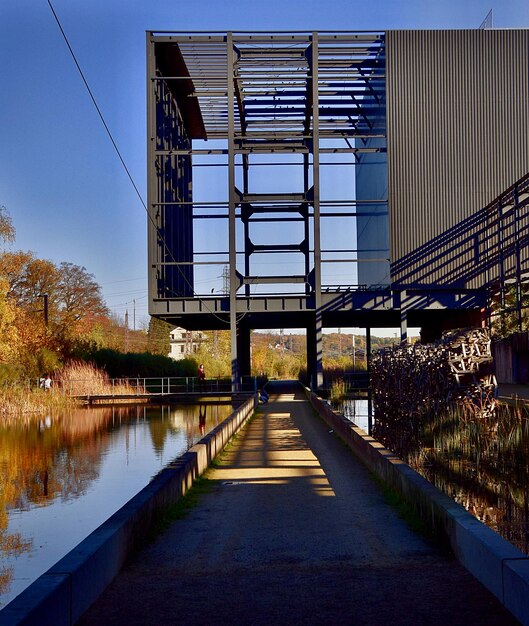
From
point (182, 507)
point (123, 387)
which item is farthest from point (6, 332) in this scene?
point (182, 507)

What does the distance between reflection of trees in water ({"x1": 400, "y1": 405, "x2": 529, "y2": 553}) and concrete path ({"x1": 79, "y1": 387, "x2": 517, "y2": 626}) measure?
999 mm

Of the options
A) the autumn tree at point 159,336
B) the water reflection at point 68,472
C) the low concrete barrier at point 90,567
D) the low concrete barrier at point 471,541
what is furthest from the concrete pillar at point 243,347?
the autumn tree at point 159,336

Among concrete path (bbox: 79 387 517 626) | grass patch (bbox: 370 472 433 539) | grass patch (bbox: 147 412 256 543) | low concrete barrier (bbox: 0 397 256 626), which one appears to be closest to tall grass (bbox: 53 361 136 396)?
grass patch (bbox: 147 412 256 543)

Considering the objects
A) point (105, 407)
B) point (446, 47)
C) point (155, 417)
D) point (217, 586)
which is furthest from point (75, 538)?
point (446, 47)

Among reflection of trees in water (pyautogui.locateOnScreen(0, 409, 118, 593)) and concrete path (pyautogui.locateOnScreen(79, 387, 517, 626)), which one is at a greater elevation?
concrete path (pyautogui.locateOnScreen(79, 387, 517, 626))

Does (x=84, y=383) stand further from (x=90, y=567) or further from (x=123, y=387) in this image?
(x=90, y=567)

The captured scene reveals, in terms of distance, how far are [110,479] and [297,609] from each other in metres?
10.6

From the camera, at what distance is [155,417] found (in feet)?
102

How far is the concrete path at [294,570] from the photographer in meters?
5.30

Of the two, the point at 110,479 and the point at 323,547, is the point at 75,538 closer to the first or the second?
the point at 323,547

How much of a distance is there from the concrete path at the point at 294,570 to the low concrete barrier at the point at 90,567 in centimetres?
14

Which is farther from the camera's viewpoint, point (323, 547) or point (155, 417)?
point (155, 417)

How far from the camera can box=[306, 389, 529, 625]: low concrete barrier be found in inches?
199

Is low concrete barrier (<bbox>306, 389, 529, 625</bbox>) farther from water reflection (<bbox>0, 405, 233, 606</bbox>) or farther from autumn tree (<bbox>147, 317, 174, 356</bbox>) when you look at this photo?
autumn tree (<bbox>147, 317, 174, 356</bbox>)
